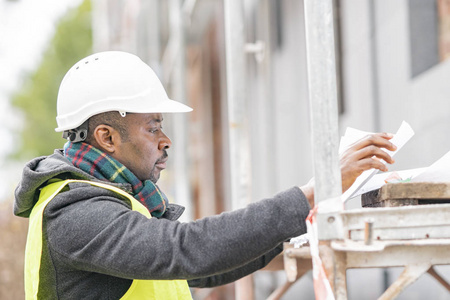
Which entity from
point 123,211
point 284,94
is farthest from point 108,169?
point 284,94

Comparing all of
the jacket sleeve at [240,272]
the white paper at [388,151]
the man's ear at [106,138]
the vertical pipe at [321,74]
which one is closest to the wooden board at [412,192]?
the white paper at [388,151]

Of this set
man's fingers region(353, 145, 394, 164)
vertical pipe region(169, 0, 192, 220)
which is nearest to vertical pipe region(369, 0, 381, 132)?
man's fingers region(353, 145, 394, 164)

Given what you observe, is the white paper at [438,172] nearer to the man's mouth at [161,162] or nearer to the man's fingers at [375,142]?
the man's fingers at [375,142]

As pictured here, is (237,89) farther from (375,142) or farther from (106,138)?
(375,142)

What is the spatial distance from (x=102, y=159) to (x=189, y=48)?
12.2 metres

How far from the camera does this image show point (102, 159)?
9.59 ft

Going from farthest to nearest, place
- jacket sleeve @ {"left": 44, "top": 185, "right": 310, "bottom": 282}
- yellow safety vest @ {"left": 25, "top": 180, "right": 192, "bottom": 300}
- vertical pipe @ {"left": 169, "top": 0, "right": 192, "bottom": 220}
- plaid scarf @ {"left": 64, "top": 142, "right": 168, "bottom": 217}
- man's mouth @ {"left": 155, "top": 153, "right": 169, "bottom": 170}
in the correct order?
vertical pipe @ {"left": 169, "top": 0, "right": 192, "bottom": 220}
man's mouth @ {"left": 155, "top": 153, "right": 169, "bottom": 170}
plaid scarf @ {"left": 64, "top": 142, "right": 168, "bottom": 217}
yellow safety vest @ {"left": 25, "top": 180, "right": 192, "bottom": 300}
jacket sleeve @ {"left": 44, "top": 185, "right": 310, "bottom": 282}

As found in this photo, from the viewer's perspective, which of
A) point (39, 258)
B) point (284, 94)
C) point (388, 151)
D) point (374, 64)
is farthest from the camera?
point (284, 94)

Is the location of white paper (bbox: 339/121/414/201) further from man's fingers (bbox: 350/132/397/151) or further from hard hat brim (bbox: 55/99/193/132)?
hard hat brim (bbox: 55/99/193/132)

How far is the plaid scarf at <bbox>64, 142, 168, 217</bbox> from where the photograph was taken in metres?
2.91

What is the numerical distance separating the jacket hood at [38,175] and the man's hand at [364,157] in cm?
90

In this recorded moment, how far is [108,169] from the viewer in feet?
9.53

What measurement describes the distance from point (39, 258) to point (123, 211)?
36cm

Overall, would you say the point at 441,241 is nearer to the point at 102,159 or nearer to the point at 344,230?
the point at 344,230
